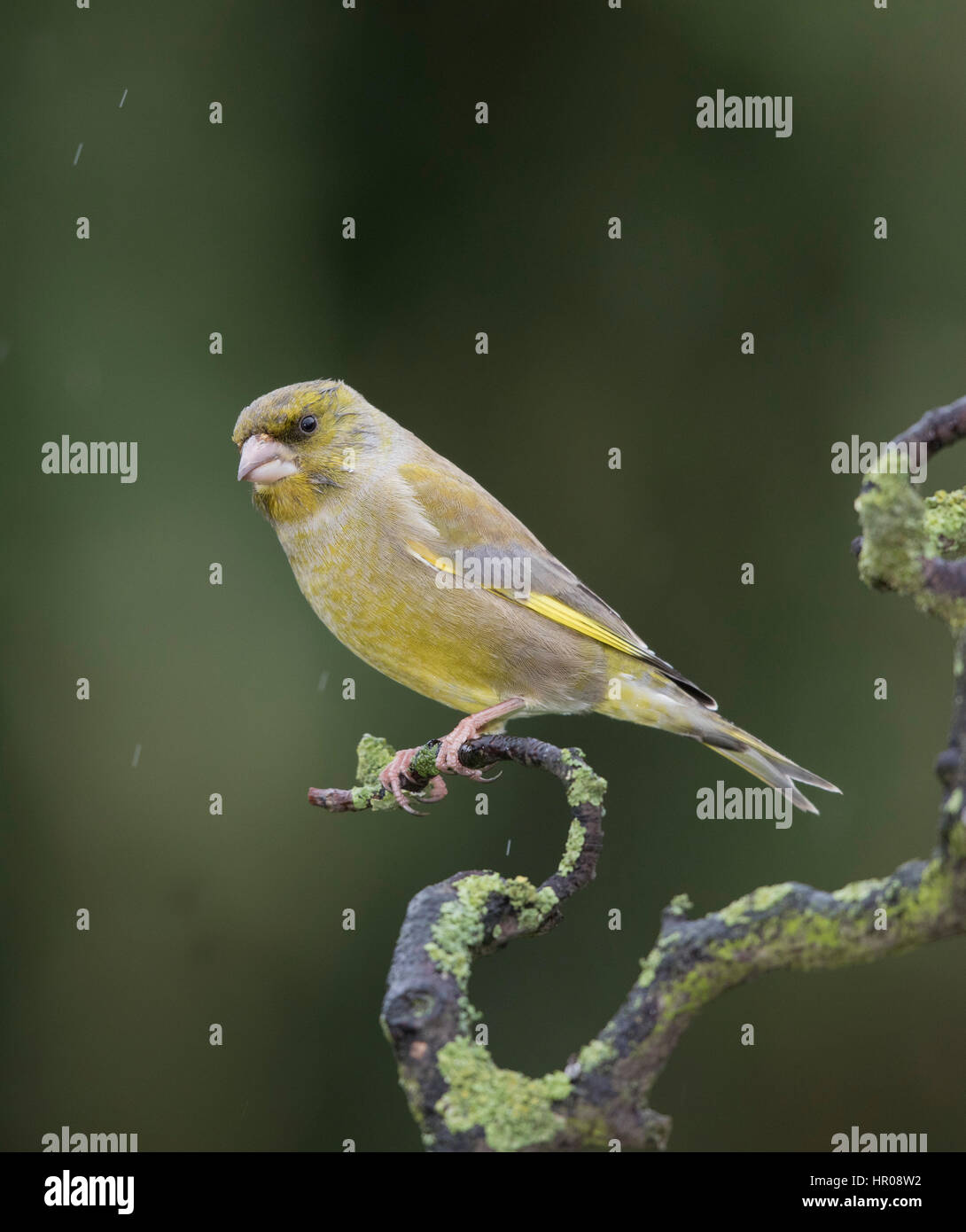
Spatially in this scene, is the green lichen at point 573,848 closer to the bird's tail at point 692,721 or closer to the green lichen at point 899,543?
the green lichen at point 899,543

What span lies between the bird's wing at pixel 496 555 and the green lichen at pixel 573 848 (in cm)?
142

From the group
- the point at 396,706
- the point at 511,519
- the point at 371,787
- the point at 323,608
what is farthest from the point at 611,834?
the point at 371,787

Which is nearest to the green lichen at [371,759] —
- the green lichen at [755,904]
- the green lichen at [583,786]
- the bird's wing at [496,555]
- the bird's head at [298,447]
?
the bird's wing at [496,555]

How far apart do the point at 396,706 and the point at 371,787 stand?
2.90 m

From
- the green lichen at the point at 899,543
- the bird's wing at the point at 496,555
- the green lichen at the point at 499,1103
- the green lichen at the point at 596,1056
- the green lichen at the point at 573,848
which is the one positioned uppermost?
the bird's wing at the point at 496,555

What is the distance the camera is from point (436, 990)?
60.6 inches

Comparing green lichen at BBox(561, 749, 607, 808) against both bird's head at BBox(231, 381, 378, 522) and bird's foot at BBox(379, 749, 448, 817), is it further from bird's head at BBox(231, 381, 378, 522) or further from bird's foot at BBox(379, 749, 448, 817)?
bird's head at BBox(231, 381, 378, 522)

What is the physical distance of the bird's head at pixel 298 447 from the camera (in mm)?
3104

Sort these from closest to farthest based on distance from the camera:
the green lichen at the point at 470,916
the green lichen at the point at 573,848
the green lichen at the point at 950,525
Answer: the green lichen at the point at 470,916 < the green lichen at the point at 573,848 < the green lichen at the point at 950,525

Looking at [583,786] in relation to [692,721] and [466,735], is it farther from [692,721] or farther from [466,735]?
[692,721]

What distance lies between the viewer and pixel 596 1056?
4.78ft

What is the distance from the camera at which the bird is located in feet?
10.1

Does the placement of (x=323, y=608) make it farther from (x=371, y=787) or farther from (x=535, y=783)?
(x=535, y=783)

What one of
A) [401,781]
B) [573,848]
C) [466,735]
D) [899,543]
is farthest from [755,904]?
[466,735]
